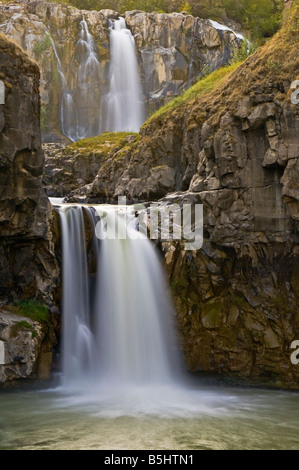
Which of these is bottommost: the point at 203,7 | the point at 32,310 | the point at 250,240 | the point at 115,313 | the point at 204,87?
the point at 115,313

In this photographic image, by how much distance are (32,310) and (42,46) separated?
30.1 meters

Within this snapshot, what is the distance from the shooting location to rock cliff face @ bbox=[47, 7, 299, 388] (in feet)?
49.0

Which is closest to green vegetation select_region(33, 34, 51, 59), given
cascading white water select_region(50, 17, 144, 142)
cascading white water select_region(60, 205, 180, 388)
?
cascading white water select_region(50, 17, 144, 142)

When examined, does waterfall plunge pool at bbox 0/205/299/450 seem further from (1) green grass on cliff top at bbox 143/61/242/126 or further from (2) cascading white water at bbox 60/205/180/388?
(1) green grass on cliff top at bbox 143/61/242/126

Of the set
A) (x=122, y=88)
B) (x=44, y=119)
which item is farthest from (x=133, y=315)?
(x=122, y=88)

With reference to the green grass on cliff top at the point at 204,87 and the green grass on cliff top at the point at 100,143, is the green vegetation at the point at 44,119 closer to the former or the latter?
the green grass on cliff top at the point at 100,143

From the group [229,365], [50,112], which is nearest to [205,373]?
[229,365]

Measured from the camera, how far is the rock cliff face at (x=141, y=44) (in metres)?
38.1

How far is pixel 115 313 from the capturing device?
50.5 ft

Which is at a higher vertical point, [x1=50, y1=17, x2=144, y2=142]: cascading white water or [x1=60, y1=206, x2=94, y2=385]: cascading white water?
[x1=50, y1=17, x2=144, y2=142]: cascading white water

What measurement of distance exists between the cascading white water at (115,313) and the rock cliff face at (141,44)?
24508mm

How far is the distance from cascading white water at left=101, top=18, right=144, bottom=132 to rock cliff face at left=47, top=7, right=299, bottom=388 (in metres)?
21.6

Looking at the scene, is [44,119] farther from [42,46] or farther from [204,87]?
[204,87]
